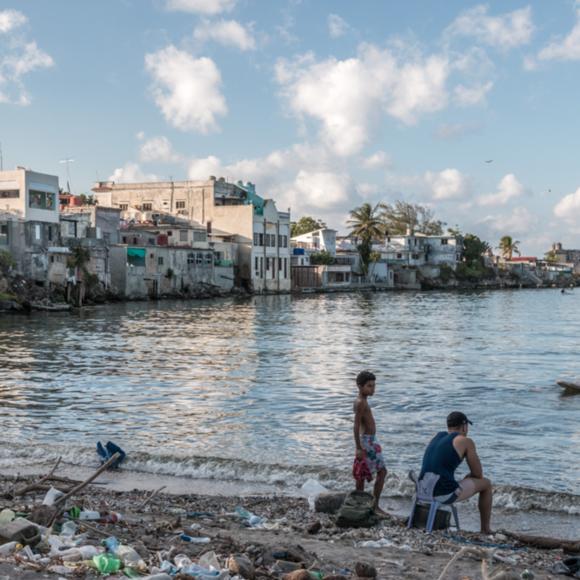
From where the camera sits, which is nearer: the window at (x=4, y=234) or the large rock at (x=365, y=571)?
the large rock at (x=365, y=571)

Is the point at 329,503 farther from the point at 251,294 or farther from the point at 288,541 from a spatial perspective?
the point at 251,294

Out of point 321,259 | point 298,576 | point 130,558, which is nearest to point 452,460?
point 298,576

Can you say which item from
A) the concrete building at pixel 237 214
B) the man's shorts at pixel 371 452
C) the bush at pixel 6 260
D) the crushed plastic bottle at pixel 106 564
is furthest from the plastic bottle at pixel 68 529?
the concrete building at pixel 237 214

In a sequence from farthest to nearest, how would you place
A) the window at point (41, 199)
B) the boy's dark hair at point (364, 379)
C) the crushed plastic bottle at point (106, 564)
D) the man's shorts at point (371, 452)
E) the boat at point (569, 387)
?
the window at point (41, 199) < the boat at point (569, 387) < the man's shorts at point (371, 452) < the boy's dark hair at point (364, 379) < the crushed plastic bottle at point (106, 564)

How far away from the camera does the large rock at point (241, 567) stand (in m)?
6.66

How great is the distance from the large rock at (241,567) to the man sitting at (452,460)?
274cm

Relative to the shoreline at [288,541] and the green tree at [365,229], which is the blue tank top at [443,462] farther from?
the green tree at [365,229]

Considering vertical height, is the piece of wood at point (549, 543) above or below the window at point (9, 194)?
below

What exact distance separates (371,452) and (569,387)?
13.8 meters

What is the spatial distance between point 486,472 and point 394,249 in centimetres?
10399

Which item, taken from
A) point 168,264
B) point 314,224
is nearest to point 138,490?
point 168,264

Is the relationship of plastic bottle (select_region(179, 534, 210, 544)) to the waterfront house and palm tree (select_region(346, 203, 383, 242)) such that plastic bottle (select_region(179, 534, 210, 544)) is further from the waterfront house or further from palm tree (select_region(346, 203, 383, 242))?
palm tree (select_region(346, 203, 383, 242))

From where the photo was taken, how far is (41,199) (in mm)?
62469

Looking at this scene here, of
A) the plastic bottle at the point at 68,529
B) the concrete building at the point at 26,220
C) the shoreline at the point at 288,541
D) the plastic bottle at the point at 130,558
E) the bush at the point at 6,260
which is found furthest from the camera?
the concrete building at the point at 26,220
